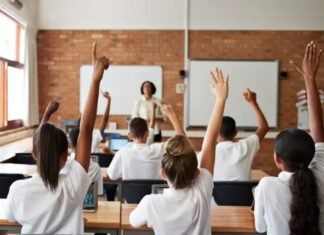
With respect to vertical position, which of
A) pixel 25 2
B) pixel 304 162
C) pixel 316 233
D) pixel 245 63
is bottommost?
pixel 316 233

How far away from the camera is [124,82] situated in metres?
7.33

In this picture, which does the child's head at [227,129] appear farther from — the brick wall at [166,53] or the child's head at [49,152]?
the brick wall at [166,53]

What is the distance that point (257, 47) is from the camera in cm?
725

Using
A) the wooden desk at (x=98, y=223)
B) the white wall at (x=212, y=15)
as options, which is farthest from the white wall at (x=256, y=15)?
the wooden desk at (x=98, y=223)

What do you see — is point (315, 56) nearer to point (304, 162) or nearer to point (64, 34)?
point (304, 162)

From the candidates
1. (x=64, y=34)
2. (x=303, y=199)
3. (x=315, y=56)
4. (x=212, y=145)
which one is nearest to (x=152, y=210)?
(x=212, y=145)

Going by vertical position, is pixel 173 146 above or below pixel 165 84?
below

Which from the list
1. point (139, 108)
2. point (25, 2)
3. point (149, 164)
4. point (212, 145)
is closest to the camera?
point (212, 145)

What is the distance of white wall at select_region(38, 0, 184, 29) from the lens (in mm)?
7277

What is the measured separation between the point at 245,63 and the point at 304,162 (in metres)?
5.62

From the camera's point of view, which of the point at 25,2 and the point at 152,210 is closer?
the point at 152,210

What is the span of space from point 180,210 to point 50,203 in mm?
577

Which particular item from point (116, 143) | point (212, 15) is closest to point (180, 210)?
point (116, 143)

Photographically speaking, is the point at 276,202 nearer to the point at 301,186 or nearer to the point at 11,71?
the point at 301,186
